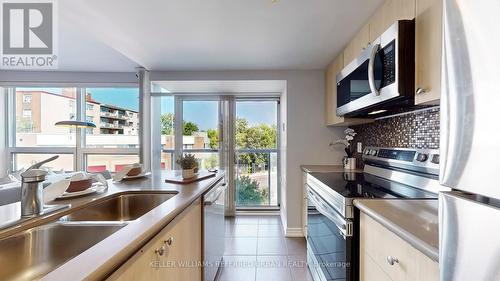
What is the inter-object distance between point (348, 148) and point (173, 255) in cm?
254

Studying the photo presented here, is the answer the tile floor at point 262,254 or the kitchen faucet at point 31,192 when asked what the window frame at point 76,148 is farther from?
the kitchen faucet at point 31,192

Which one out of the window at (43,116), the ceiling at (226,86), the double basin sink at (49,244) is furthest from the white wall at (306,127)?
the window at (43,116)

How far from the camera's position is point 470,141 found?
51 cm

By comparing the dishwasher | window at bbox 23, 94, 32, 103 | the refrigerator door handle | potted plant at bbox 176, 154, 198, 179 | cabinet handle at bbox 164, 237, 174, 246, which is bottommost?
the dishwasher

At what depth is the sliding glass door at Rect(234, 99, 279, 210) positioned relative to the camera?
4383mm

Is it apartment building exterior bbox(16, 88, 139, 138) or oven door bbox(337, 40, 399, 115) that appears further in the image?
apartment building exterior bbox(16, 88, 139, 138)

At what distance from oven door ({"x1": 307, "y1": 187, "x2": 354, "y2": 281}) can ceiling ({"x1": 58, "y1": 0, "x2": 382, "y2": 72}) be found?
1.41 m

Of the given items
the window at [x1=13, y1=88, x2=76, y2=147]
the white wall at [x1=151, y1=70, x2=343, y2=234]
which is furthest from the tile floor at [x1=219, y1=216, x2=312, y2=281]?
the window at [x1=13, y1=88, x2=76, y2=147]

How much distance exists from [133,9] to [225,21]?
2.25 ft

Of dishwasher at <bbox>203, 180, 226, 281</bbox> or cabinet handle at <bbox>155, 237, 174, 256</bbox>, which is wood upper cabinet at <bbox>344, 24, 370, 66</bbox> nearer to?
dishwasher at <bbox>203, 180, 226, 281</bbox>

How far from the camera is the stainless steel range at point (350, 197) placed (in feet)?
4.55

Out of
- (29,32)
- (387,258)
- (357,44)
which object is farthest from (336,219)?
(29,32)

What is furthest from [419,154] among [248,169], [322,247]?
[248,169]

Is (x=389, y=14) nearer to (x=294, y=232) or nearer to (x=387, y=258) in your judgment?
(x=387, y=258)
